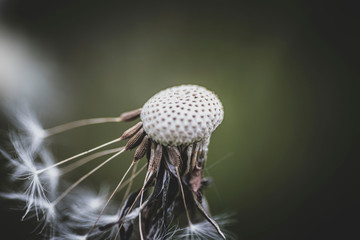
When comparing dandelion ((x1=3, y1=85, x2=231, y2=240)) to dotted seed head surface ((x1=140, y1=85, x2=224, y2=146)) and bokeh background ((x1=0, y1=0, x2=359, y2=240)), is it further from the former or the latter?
bokeh background ((x1=0, y1=0, x2=359, y2=240))

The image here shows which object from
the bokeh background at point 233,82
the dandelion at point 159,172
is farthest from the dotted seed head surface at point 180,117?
the bokeh background at point 233,82

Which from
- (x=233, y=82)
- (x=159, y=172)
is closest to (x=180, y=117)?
(x=159, y=172)

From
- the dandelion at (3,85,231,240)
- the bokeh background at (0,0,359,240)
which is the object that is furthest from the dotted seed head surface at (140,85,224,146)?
the bokeh background at (0,0,359,240)

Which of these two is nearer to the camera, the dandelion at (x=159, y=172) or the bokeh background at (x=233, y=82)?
the dandelion at (x=159, y=172)

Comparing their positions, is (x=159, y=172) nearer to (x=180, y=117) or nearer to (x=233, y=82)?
(x=180, y=117)

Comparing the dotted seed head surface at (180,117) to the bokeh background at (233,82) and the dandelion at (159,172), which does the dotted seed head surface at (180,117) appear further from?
the bokeh background at (233,82)

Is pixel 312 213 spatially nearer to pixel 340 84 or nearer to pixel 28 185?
pixel 340 84
